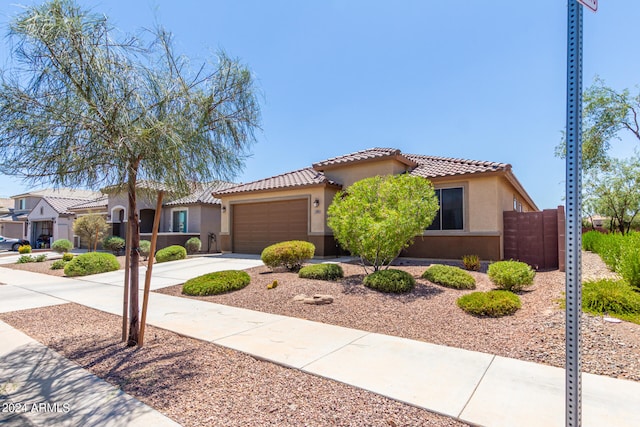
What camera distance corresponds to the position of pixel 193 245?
68.5 feet

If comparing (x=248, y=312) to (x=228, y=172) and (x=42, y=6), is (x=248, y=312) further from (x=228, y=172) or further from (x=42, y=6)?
(x=42, y=6)

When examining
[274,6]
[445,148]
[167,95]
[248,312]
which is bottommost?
[248,312]

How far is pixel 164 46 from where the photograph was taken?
16.0ft

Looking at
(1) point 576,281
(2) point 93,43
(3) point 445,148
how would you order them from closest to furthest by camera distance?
(1) point 576,281
(2) point 93,43
(3) point 445,148

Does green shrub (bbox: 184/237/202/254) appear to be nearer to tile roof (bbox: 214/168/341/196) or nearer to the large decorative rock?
tile roof (bbox: 214/168/341/196)

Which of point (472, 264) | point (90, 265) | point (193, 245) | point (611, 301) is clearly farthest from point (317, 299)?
point (193, 245)

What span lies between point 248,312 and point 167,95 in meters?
4.57

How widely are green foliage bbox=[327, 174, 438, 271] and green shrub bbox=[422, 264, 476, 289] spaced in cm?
108

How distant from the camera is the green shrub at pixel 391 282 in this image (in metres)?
8.09

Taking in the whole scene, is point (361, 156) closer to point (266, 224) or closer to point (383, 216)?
point (266, 224)

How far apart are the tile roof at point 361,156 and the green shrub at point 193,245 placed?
9258mm

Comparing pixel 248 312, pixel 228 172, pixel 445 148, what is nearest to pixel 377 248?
pixel 248 312

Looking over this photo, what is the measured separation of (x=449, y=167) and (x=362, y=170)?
3.53 metres

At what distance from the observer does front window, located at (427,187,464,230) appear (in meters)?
13.3
